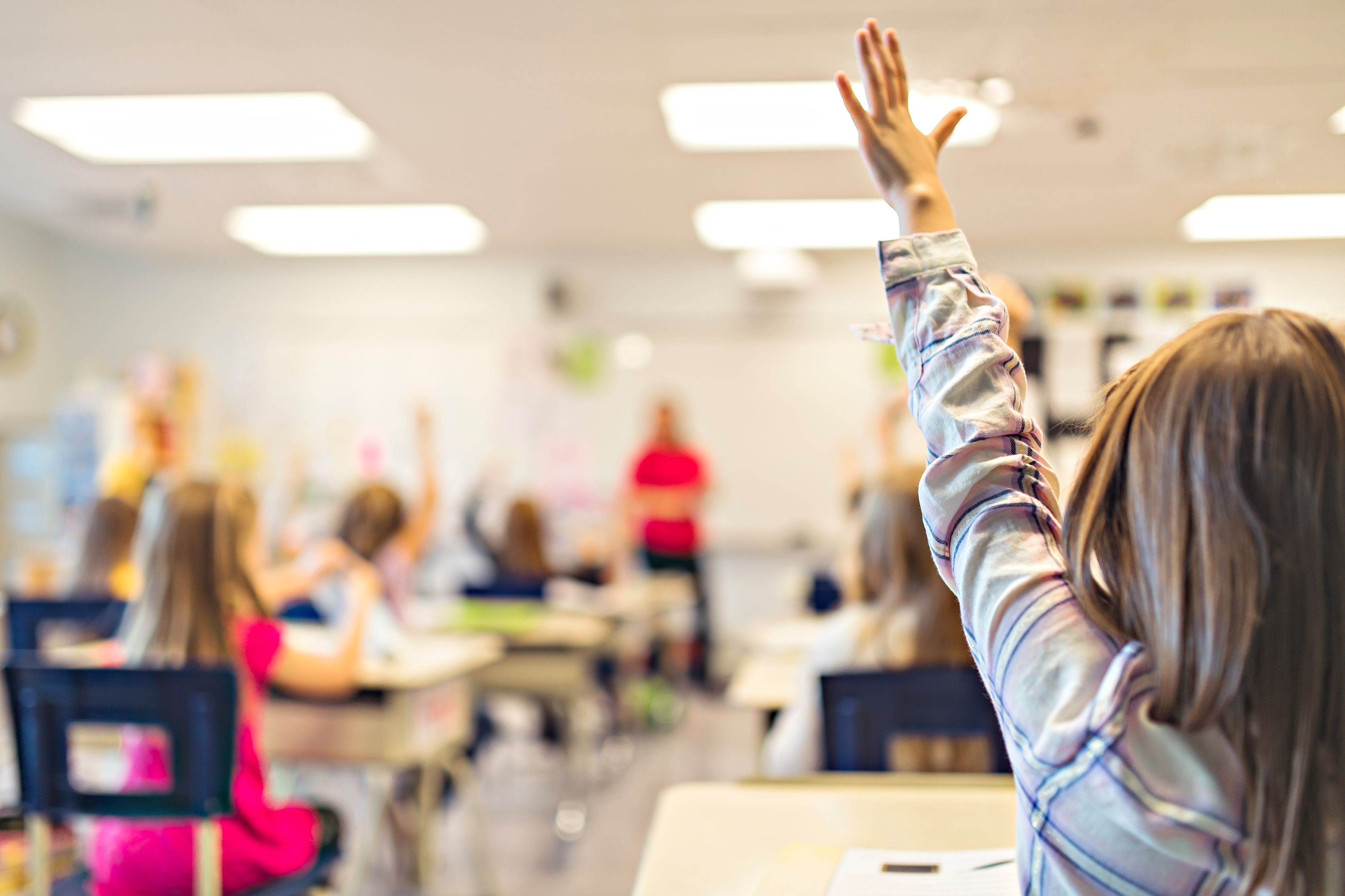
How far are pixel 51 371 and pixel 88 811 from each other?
18.2 ft

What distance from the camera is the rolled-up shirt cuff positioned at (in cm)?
81

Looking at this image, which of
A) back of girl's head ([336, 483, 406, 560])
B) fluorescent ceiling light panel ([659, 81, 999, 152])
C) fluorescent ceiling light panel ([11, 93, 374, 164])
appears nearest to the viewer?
back of girl's head ([336, 483, 406, 560])

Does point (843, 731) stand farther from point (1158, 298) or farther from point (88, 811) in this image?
point (1158, 298)

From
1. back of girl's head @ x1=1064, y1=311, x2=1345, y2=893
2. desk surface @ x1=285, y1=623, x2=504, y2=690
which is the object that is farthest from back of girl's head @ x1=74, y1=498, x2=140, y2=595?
back of girl's head @ x1=1064, y1=311, x2=1345, y2=893

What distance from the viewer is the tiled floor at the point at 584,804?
3.10 metres

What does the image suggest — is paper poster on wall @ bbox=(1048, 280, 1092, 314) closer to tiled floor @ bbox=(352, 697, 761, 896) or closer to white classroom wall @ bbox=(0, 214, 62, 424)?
tiled floor @ bbox=(352, 697, 761, 896)

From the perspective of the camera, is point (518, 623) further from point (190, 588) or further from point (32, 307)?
point (32, 307)

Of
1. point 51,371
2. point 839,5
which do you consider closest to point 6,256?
point 51,371

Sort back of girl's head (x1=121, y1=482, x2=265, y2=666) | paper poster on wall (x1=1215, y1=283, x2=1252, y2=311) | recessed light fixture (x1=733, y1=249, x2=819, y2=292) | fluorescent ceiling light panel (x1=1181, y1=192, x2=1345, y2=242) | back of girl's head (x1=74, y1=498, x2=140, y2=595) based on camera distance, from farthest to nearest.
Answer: recessed light fixture (x1=733, y1=249, x2=819, y2=292) < back of girl's head (x1=74, y1=498, x2=140, y2=595) < back of girl's head (x1=121, y1=482, x2=265, y2=666) < fluorescent ceiling light panel (x1=1181, y1=192, x2=1345, y2=242) < paper poster on wall (x1=1215, y1=283, x2=1252, y2=311)

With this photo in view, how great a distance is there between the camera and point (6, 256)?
589 cm

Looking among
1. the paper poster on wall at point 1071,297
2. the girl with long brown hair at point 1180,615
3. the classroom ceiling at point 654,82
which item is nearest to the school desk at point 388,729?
the classroom ceiling at point 654,82

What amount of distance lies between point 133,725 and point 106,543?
195 cm

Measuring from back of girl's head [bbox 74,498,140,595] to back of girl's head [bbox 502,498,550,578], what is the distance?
1515 mm

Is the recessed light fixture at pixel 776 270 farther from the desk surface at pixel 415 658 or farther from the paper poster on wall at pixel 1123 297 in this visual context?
the desk surface at pixel 415 658
